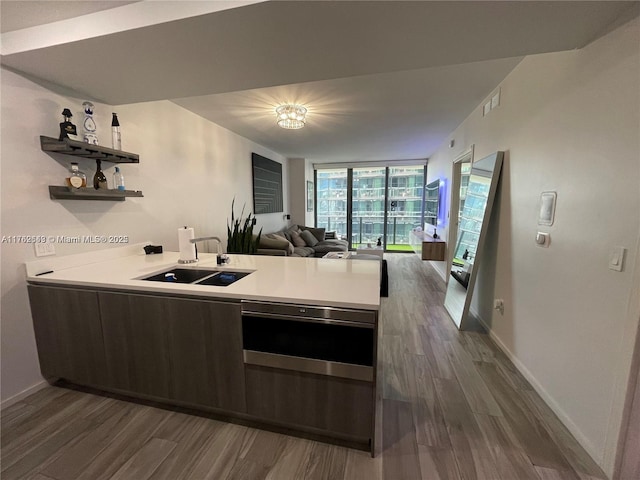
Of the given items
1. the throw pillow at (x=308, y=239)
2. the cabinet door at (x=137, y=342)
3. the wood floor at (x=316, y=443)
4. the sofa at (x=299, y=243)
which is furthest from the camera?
the throw pillow at (x=308, y=239)

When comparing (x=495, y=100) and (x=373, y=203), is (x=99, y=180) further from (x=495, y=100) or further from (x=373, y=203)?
(x=373, y=203)

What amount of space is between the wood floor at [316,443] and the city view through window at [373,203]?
564 cm

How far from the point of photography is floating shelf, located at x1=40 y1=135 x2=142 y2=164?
70.6 inches

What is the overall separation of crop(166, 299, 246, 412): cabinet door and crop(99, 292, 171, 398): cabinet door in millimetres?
80

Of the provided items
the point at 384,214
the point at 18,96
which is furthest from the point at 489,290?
the point at 384,214

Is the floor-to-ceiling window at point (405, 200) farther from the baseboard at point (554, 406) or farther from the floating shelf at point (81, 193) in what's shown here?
the floating shelf at point (81, 193)

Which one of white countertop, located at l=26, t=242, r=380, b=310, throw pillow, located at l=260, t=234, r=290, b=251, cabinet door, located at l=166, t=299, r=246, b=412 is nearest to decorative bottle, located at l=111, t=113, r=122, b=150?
white countertop, located at l=26, t=242, r=380, b=310

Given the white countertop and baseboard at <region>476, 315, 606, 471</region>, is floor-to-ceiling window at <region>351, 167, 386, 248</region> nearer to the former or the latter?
baseboard at <region>476, 315, 606, 471</region>

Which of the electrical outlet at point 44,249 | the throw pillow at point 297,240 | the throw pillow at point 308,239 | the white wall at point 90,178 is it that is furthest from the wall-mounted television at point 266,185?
the electrical outlet at point 44,249

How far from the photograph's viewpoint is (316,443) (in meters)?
1.50

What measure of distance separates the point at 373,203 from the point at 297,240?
9.35ft

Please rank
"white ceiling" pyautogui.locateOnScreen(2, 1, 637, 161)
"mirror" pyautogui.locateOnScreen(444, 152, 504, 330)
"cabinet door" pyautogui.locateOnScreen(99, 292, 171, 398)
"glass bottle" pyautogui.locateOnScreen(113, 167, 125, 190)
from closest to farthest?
"white ceiling" pyautogui.locateOnScreen(2, 1, 637, 161) → "cabinet door" pyautogui.locateOnScreen(99, 292, 171, 398) → "glass bottle" pyautogui.locateOnScreen(113, 167, 125, 190) → "mirror" pyautogui.locateOnScreen(444, 152, 504, 330)

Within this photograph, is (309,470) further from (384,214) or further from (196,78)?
(384,214)

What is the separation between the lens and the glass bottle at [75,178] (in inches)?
74.4
